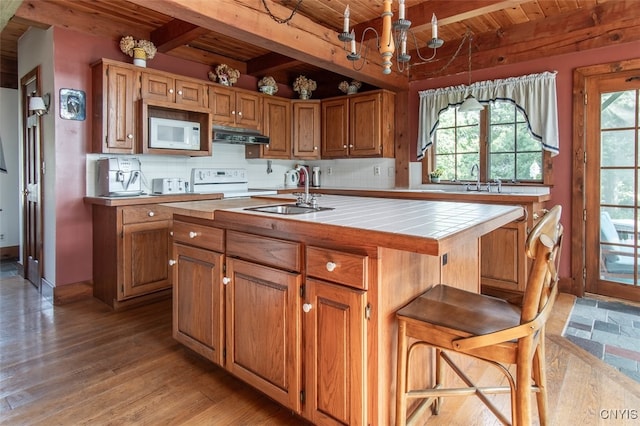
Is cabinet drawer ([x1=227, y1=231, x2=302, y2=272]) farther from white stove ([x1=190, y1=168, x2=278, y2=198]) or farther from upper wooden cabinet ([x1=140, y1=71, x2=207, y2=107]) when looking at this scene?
upper wooden cabinet ([x1=140, y1=71, x2=207, y2=107])

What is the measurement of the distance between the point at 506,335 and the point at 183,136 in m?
3.51

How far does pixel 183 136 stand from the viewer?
3.86 metres

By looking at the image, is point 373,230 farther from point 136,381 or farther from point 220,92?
point 220,92

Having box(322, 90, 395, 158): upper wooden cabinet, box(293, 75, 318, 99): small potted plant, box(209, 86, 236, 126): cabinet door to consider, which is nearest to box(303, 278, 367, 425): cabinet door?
box(209, 86, 236, 126): cabinet door

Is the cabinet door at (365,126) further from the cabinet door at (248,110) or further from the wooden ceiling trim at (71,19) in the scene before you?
the wooden ceiling trim at (71,19)

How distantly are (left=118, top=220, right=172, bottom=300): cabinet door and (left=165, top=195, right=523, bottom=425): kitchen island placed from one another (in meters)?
1.35

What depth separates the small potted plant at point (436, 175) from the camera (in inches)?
175

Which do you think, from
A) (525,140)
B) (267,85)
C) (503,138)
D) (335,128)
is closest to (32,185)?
(267,85)

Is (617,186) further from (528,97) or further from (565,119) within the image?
(528,97)

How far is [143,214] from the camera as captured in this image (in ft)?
10.9

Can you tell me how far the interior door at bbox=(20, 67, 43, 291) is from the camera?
3.68 meters

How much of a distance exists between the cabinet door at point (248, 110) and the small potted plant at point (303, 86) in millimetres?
703

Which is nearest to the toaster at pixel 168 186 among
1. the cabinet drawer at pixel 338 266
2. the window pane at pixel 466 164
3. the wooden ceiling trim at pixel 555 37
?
the cabinet drawer at pixel 338 266

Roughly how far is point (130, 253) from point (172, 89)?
64.7 inches
